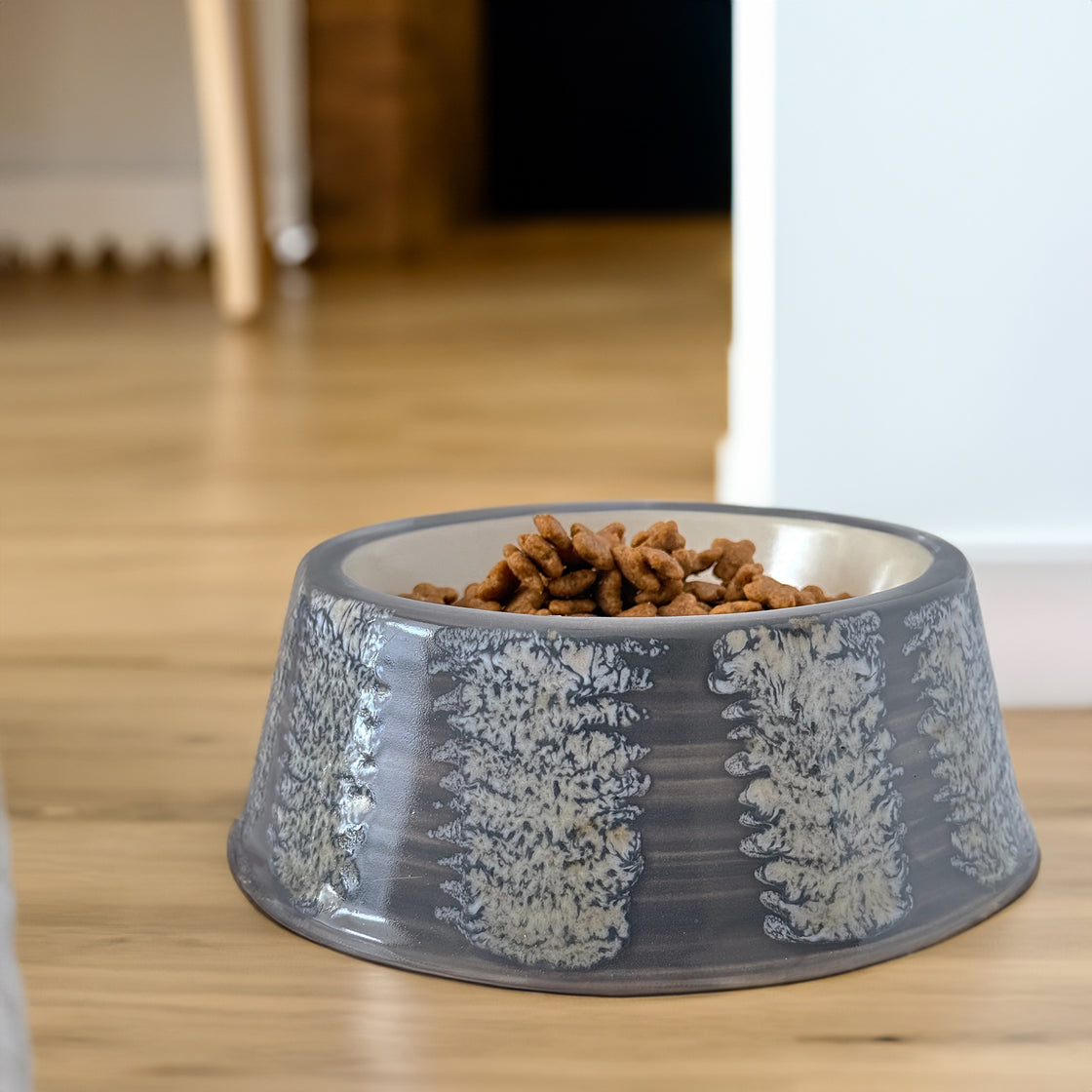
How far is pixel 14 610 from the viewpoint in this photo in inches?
38.8

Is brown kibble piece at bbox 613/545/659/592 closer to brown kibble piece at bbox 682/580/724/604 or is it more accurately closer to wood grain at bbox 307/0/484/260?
brown kibble piece at bbox 682/580/724/604

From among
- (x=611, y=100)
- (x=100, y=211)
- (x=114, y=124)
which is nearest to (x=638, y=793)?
(x=100, y=211)

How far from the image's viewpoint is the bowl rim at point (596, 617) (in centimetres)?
50

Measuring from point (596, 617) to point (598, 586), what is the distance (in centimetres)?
10

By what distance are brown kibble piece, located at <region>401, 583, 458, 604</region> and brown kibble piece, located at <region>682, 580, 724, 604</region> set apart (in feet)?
0.31

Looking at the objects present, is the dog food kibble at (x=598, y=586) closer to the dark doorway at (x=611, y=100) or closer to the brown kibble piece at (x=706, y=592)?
the brown kibble piece at (x=706, y=592)

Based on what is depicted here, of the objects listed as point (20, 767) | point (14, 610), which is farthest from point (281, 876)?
point (14, 610)

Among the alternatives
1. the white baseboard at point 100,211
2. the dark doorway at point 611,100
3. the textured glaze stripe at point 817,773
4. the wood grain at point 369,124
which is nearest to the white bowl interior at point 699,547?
the textured glaze stripe at point 817,773

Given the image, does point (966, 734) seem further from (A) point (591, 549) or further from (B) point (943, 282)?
(B) point (943, 282)

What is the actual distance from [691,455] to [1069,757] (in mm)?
719

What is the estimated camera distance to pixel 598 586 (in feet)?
2.02

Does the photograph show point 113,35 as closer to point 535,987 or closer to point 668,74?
point 668,74

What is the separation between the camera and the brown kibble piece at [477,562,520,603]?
0.60 m

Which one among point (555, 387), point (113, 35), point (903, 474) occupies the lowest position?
point (555, 387)
